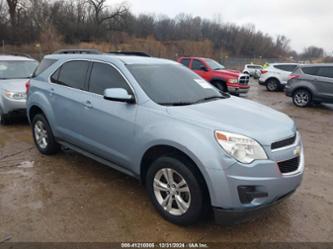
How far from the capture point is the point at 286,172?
8.87ft

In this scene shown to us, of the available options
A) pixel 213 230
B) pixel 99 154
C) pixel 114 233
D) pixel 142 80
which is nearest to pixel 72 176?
pixel 99 154

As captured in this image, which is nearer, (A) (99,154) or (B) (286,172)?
(B) (286,172)

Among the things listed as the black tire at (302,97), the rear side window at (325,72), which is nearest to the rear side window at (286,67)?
the black tire at (302,97)

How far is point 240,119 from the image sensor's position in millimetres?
2898

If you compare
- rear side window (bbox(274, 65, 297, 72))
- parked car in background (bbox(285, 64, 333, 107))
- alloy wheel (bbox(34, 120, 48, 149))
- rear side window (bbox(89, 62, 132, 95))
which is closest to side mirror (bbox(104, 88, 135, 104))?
rear side window (bbox(89, 62, 132, 95))

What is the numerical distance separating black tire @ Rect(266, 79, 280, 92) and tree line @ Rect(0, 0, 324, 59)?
1313 inches

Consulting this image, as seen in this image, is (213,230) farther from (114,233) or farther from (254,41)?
(254,41)

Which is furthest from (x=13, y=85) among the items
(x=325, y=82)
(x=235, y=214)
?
(x=325, y=82)

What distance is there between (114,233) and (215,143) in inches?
54.0

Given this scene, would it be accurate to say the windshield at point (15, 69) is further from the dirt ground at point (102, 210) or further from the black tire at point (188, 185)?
the black tire at point (188, 185)

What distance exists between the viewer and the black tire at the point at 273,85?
16.1 metres

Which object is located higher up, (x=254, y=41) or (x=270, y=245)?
(x=254, y=41)

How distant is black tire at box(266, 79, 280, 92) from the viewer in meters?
16.1

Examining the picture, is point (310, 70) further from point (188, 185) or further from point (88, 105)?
point (188, 185)
